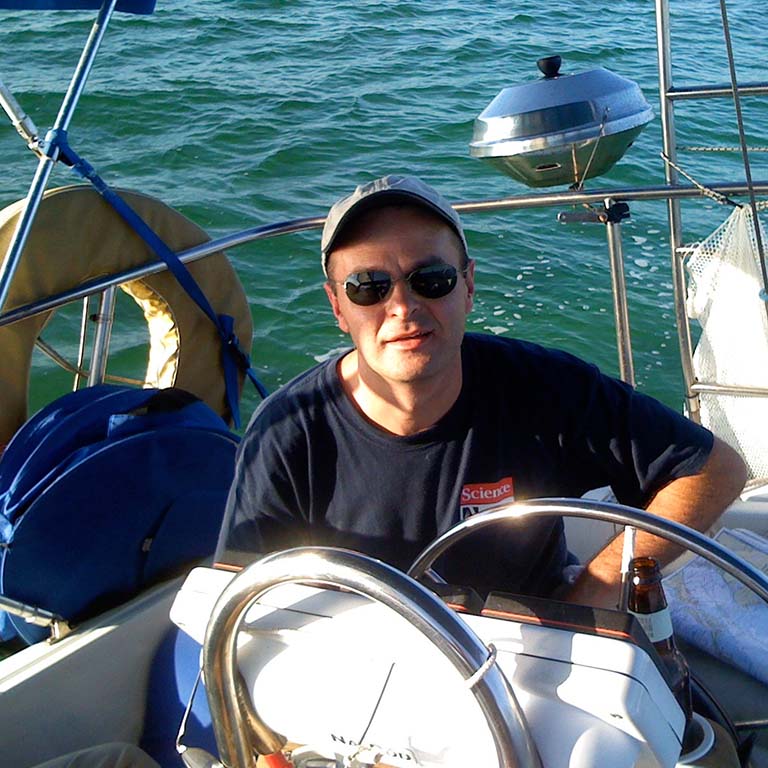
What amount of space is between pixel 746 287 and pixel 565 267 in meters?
3.76

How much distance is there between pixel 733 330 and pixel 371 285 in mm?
1504

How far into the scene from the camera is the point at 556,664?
992 millimetres

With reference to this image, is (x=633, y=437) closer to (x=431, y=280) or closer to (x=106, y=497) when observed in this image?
(x=431, y=280)

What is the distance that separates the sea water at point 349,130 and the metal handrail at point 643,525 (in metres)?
3.65

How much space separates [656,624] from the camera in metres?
1.32

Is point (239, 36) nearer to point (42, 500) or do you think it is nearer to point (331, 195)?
point (331, 195)

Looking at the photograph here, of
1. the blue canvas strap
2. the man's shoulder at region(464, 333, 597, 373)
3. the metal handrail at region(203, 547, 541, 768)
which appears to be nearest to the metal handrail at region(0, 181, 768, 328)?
the blue canvas strap

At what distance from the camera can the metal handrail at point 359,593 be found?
913mm

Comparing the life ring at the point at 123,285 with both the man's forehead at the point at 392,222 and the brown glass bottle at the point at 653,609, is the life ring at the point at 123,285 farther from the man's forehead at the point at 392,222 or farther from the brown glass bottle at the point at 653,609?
the brown glass bottle at the point at 653,609

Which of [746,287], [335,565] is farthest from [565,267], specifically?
[335,565]

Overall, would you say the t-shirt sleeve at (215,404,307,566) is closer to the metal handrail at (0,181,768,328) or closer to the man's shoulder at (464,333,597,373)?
the man's shoulder at (464,333,597,373)

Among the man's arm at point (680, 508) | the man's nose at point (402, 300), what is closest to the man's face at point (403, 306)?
the man's nose at point (402, 300)

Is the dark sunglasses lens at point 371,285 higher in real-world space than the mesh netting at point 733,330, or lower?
higher

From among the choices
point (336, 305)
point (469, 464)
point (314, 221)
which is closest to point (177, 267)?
point (314, 221)
